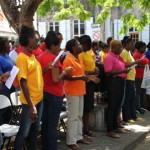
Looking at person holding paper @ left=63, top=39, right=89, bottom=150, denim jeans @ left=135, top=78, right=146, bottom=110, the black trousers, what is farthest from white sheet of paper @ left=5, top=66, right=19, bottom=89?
denim jeans @ left=135, top=78, right=146, bottom=110

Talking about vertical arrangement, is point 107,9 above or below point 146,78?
above

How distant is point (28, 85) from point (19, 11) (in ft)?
15.2

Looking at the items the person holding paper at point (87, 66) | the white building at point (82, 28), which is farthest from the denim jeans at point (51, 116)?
the white building at point (82, 28)

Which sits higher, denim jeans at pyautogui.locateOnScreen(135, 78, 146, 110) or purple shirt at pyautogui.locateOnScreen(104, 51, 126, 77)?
purple shirt at pyautogui.locateOnScreen(104, 51, 126, 77)

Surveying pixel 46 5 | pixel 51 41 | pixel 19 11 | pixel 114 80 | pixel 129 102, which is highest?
pixel 46 5

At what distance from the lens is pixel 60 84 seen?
5402 millimetres

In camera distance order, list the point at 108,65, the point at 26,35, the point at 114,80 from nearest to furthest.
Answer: the point at 26,35 → the point at 108,65 → the point at 114,80

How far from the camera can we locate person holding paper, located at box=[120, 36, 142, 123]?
806cm

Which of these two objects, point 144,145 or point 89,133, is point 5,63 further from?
point 144,145

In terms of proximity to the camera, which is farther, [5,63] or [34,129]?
[5,63]

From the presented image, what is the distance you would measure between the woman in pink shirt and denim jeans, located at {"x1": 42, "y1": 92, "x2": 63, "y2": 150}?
1731 millimetres

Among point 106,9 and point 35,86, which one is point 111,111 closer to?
point 35,86

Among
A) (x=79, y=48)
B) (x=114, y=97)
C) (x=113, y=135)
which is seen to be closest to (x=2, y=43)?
(x=79, y=48)

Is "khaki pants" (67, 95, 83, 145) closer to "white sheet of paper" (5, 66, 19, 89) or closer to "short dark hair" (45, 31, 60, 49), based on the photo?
"short dark hair" (45, 31, 60, 49)
